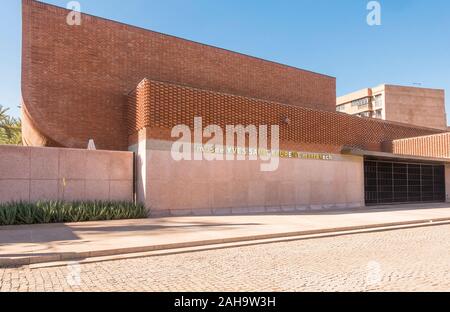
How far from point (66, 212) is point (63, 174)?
2.17m

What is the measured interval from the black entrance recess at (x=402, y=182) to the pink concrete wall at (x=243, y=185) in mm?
1337

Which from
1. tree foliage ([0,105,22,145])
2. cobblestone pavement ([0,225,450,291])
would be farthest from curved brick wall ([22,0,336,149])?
tree foliage ([0,105,22,145])

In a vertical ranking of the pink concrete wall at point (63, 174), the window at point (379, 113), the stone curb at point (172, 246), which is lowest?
the stone curb at point (172, 246)

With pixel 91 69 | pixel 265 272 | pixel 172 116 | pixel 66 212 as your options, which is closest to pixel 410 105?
pixel 172 116

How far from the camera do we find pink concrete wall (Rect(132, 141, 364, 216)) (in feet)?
53.5

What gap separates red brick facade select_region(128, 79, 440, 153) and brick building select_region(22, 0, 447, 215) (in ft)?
0.17

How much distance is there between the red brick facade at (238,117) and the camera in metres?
16.6

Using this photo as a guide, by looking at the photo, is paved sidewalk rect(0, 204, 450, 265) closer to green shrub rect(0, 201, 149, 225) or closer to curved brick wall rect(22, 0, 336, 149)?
green shrub rect(0, 201, 149, 225)

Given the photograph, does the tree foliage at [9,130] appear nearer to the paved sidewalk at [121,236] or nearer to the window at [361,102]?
the paved sidewalk at [121,236]

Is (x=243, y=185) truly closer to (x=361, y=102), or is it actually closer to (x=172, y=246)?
(x=172, y=246)

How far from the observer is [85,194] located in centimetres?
1553

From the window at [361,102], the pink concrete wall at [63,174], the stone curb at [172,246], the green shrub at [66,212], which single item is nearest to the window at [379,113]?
the window at [361,102]

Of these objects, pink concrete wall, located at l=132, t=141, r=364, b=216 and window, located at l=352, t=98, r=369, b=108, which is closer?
pink concrete wall, located at l=132, t=141, r=364, b=216
